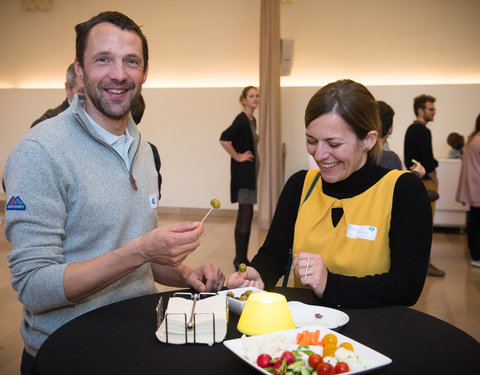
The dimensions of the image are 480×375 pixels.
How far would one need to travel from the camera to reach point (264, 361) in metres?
0.98

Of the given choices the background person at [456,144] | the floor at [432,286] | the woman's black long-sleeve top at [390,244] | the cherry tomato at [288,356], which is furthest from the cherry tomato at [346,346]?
the background person at [456,144]

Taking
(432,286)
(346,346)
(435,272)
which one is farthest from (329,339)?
(435,272)

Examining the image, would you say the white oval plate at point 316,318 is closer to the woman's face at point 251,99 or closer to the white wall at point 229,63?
the woman's face at point 251,99

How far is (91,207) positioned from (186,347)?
A: 55cm

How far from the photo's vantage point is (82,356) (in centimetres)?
111

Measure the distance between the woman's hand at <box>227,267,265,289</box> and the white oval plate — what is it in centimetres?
28

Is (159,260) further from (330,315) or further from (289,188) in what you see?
(289,188)

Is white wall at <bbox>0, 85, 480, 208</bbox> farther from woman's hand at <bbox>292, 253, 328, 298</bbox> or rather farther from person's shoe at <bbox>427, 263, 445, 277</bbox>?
woman's hand at <bbox>292, 253, 328, 298</bbox>

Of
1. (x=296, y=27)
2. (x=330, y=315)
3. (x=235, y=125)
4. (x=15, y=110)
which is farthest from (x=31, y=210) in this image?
(x=15, y=110)

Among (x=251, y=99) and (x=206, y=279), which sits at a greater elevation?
(x=251, y=99)

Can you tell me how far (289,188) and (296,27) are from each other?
6.69 metres

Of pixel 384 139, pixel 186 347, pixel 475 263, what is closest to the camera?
pixel 186 347

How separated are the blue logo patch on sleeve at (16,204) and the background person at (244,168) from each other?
11.8 ft

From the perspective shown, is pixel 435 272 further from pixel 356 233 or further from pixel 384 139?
pixel 356 233
